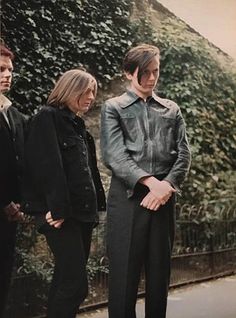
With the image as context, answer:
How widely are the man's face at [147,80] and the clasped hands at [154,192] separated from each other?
1.32 feet

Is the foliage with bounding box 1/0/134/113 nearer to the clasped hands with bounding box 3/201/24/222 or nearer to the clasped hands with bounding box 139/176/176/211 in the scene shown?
the clasped hands with bounding box 3/201/24/222

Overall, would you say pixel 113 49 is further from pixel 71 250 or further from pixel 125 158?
pixel 71 250

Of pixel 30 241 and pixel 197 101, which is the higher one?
pixel 197 101

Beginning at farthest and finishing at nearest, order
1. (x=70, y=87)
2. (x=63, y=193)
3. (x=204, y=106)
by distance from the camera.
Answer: (x=204, y=106) < (x=70, y=87) < (x=63, y=193)

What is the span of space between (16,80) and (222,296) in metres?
1.50

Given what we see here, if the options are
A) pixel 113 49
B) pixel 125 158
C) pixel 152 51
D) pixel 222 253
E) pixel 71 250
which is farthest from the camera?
pixel 222 253

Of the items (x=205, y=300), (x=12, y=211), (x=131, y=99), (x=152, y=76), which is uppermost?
(x=152, y=76)

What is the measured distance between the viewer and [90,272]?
8.30ft

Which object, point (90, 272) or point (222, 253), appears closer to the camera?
point (90, 272)

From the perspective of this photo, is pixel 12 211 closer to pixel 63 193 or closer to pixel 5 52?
pixel 63 193

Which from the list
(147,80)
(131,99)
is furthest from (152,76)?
(131,99)

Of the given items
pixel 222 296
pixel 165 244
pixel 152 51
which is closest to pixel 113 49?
pixel 152 51

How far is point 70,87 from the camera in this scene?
2236mm

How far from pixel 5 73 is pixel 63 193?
0.62 m
